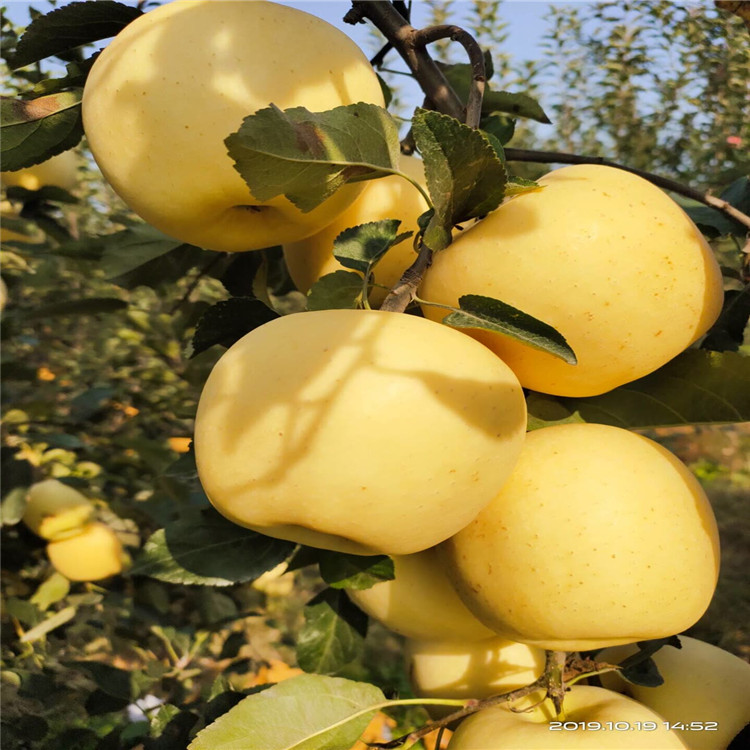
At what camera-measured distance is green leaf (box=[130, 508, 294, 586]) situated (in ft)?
2.46

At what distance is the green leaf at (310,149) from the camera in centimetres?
50

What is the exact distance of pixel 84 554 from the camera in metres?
1.65

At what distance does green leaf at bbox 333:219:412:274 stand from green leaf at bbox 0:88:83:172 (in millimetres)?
348

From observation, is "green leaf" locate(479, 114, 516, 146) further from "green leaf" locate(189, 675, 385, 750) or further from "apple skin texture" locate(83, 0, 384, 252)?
"green leaf" locate(189, 675, 385, 750)

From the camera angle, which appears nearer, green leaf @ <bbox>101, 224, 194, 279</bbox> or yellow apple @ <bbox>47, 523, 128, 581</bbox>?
green leaf @ <bbox>101, 224, 194, 279</bbox>

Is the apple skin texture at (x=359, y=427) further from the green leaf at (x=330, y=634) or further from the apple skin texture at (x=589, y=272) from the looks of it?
the green leaf at (x=330, y=634)

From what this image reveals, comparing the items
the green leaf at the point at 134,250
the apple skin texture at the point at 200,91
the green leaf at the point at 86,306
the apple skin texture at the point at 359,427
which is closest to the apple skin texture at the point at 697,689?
the apple skin texture at the point at 359,427

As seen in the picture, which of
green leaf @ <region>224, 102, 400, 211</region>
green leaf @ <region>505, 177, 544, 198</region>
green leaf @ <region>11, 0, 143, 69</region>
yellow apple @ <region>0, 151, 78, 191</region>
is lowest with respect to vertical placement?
yellow apple @ <region>0, 151, 78, 191</region>

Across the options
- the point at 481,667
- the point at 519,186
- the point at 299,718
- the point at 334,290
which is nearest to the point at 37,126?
the point at 334,290

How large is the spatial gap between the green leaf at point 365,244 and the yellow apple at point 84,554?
51.1 inches

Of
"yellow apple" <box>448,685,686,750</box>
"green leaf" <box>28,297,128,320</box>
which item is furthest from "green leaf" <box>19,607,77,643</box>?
"yellow apple" <box>448,685,686,750</box>

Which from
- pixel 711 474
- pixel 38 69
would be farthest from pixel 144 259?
pixel 711 474

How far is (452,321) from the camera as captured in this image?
53 cm

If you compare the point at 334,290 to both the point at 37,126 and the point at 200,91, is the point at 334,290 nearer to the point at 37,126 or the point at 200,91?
the point at 200,91
